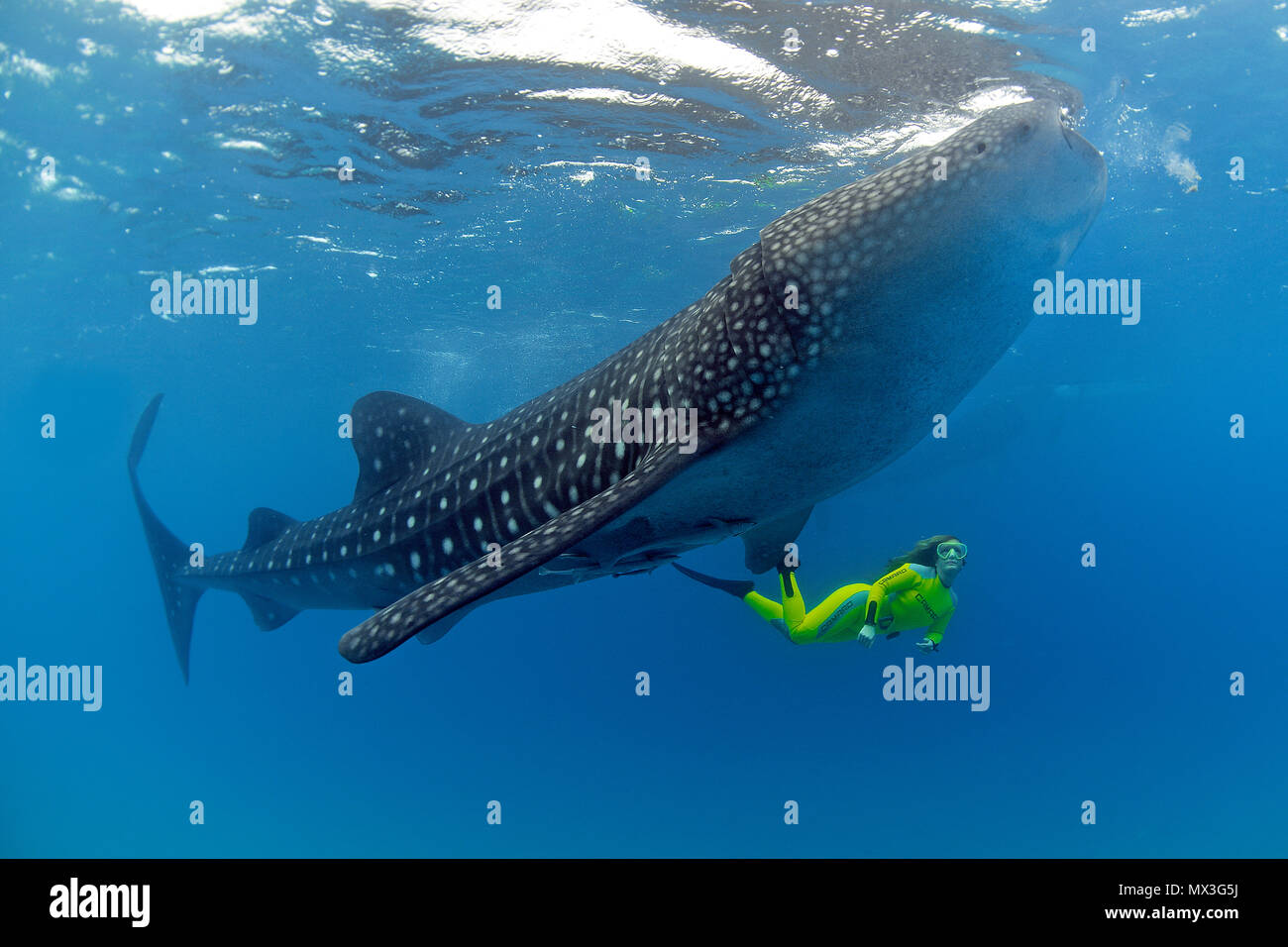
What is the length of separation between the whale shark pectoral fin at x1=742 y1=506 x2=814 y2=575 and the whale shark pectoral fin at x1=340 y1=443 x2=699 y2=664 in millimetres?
2168

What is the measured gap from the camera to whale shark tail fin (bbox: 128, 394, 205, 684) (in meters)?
9.25

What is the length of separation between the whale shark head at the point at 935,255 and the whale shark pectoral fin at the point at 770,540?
82.7 inches

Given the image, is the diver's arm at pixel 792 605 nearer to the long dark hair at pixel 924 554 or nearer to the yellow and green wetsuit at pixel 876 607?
the yellow and green wetsuit at pixel 876 607

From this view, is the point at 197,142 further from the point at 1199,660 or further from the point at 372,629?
the point at 1199,660

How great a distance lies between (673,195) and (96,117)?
11634 mm

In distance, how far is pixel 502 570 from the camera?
327 centimetres

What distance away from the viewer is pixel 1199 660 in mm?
89812

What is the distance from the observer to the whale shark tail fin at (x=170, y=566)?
30.3 feet

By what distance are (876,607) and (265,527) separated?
7757 mm
